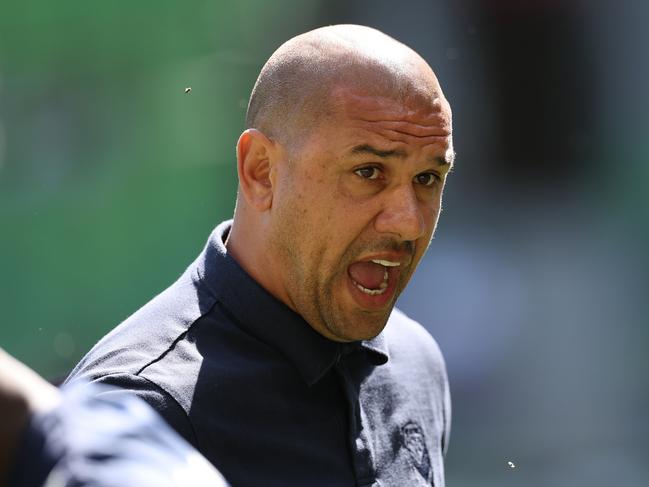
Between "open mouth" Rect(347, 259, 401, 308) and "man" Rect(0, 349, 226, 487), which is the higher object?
"man" Rect(0, 349, 226, 487)

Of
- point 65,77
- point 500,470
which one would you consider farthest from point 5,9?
point 500,470

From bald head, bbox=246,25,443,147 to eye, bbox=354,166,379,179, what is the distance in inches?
6.1

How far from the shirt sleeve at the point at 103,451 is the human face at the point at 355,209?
71.8 inches

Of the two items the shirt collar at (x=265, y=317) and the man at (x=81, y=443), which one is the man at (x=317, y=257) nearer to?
the shirt collar at (x=265, y=317)

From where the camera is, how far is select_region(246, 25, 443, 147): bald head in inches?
106

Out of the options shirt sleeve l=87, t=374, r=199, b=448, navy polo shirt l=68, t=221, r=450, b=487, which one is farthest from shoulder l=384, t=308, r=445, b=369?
shirt sleeve l=87, t=374, r=199, b=448

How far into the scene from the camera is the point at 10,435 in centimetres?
90

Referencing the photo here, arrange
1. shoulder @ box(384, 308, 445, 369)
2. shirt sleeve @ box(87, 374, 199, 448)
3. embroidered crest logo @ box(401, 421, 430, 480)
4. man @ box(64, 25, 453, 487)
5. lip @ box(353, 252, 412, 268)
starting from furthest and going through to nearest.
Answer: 1. shoulder @ box(384, 308, 445, 369)
2. embroidered crest logo @ box(401, 421, 430, 480)
3. lip @ box(353, 252, 412, 268)
4. man @ box(64, 25, 453, 487)
5. shirt sleeve @ box(87, 374, 199, 448)

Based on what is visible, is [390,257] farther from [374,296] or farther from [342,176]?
[342,176]

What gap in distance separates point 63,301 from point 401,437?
387cm

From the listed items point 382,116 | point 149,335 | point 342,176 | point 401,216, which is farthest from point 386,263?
point 149,335

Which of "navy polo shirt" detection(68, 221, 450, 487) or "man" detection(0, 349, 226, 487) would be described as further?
"navy polo shirt" detection(68, 221, 450, 487)

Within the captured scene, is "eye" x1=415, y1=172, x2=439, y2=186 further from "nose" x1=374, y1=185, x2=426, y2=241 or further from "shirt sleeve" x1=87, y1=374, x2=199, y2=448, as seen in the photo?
"shirt sleeve" x1=87, y1=374, x2=199, y2=448

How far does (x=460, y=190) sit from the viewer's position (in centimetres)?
758
